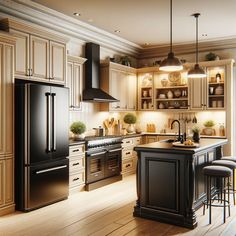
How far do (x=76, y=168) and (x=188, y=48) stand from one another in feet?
13.9

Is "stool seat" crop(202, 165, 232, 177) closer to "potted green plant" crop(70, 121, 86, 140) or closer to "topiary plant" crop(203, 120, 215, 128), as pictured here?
"potted green plant" crop(70, 121, 86, 140)

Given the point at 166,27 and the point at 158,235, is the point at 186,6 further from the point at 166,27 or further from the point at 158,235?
the point at 158,235

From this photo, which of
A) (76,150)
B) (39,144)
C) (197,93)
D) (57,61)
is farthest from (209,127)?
(39,144)

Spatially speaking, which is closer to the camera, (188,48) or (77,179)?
(77,179)

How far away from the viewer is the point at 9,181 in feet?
14.3

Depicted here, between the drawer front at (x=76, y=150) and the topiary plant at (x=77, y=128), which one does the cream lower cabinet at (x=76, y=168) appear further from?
the topiary plant at (x=77, y=128)

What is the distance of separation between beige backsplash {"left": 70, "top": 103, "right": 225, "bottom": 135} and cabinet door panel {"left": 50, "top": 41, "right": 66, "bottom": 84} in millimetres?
1051

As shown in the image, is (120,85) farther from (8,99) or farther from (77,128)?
(8,99)

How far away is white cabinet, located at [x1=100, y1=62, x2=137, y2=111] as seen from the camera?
6809mm

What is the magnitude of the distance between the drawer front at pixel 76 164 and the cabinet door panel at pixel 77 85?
1105mm

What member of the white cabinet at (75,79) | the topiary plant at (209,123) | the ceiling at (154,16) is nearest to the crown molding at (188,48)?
the ceiling at (154,16)

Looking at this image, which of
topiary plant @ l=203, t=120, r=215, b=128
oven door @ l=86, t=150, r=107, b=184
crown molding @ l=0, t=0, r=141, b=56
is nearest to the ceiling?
crown molding @ l=0, t=0, r=141, b=56

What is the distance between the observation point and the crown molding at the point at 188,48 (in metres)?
7.11

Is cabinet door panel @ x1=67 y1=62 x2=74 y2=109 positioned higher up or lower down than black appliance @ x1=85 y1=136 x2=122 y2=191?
higher up
